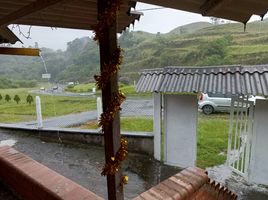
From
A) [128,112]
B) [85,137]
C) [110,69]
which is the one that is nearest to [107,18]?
[110,69]

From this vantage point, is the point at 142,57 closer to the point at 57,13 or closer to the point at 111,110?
the point at 57,13

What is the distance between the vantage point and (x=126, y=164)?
5.28 meters

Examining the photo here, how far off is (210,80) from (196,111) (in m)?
0.76

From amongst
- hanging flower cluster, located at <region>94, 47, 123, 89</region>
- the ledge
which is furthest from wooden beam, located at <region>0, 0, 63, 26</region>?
the ledge

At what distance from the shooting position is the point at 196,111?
4.71 m

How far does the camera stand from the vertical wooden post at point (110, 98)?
1.32m

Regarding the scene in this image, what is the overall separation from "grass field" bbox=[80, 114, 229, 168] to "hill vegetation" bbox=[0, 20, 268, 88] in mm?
2045

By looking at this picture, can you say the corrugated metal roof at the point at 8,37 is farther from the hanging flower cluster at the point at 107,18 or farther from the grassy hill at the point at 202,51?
the grassy hill at the point at 202,51

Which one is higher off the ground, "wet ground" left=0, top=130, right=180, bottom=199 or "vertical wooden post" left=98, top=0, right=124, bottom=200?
"vertical wooden post" left=98, top=0, right=124, bottom=200

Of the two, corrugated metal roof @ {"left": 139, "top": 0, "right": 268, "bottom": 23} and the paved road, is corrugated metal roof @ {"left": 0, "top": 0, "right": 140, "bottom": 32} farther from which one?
the paved road

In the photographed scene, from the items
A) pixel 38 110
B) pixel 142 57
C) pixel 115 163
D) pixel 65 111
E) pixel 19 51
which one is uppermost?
pixel 142 57

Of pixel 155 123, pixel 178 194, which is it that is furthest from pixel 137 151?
pixel 178 194

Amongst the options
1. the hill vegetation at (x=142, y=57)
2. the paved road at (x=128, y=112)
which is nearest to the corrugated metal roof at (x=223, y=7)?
the hill vegetation at (x=142, y=57)

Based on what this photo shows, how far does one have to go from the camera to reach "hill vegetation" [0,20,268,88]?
1523cm
